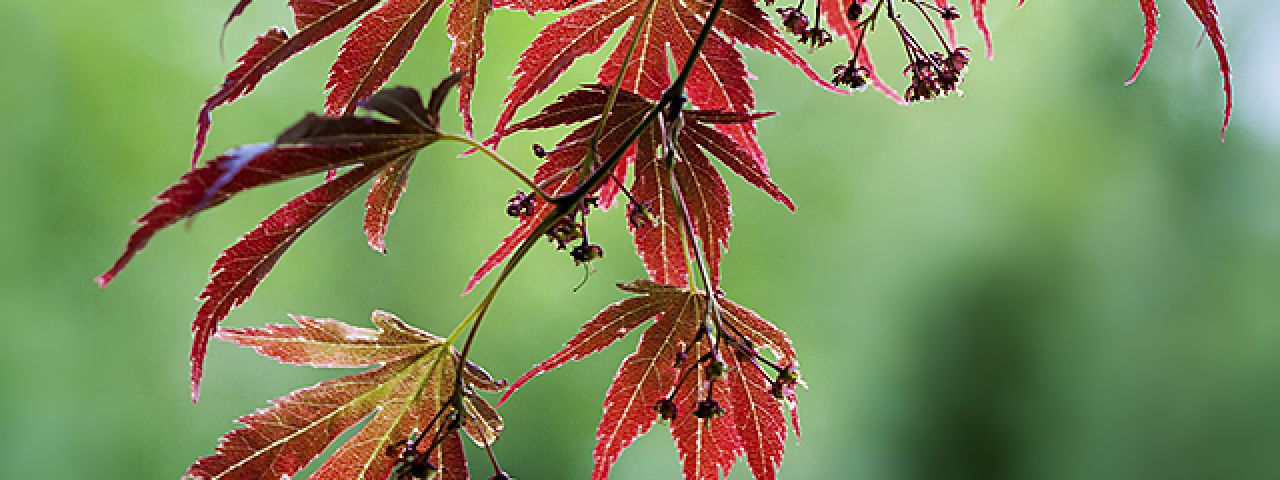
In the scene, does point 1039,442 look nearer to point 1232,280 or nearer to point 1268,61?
point 1232,280

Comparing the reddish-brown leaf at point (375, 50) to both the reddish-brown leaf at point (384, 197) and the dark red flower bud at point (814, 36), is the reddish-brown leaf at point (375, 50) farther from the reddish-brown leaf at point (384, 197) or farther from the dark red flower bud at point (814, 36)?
the dark red flower bud at point (814, 36)

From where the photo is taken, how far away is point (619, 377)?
1.60ft

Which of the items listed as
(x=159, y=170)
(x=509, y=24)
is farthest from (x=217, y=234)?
(x=509, y=24)

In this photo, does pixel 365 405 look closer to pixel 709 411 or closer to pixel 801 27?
pixel 709 411

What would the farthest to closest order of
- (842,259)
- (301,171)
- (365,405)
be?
(842,259)
(365,405)
(301,171)

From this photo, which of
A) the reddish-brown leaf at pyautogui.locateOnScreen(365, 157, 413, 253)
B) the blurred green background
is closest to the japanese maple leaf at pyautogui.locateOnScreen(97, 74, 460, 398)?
the reddish-brown leaf at pyautogui.locateOnScreen(365, 157, 413, 253)

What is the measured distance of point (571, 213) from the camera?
418 millimetres

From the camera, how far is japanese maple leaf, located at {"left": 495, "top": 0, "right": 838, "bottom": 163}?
0.49m

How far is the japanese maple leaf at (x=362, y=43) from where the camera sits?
1.27 ft

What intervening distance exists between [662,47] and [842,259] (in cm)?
401

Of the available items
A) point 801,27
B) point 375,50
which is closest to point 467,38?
point 375,50

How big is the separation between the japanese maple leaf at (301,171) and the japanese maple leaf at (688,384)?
120 mm

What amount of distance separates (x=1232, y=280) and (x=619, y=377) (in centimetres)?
422

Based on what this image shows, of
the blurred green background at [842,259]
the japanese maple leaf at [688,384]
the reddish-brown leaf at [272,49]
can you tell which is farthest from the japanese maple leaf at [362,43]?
the blurred green background at [842,259]
